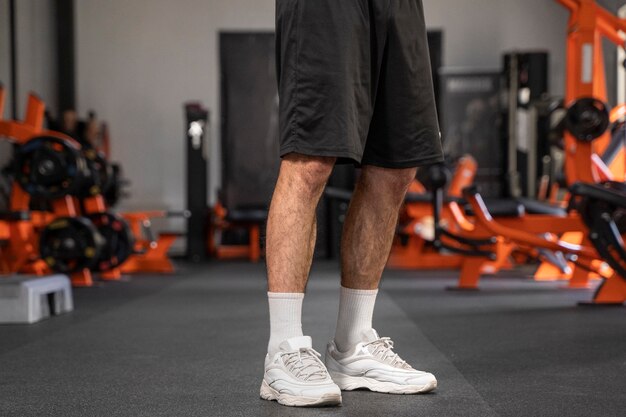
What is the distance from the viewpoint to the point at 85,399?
1483 mm

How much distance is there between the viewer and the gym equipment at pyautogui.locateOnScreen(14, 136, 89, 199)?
422 cm

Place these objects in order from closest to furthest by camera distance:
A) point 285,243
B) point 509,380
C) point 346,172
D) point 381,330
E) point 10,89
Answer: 1. point 285,243
2. point 509,380
3. point 381,330
4. point 10,89
5. point 346,172

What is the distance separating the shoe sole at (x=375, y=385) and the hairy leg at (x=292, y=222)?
215 millimetres

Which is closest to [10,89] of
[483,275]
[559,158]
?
[483,275]

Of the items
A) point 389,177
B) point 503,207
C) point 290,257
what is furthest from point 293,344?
point 503,207

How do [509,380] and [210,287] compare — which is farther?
[210,287]

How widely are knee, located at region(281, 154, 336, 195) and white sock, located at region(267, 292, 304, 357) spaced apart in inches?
7.5

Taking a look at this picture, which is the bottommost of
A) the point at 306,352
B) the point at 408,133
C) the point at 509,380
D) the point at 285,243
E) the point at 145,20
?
the point at 509,380

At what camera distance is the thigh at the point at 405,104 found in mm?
1518

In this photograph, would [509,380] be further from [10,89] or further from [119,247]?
[10,89]

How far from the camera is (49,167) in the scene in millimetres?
4227

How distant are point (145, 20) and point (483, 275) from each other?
452 cm

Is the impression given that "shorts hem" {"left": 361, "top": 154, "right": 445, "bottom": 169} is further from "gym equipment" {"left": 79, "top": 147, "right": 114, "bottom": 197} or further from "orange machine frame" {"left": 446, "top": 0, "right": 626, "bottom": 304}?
"gym equipment" {"left": 79, "top": 147, "right": 114, "bottom": 197}

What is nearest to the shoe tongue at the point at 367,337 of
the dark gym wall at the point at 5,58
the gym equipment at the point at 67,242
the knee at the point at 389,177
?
the knee at the point at 389,177
